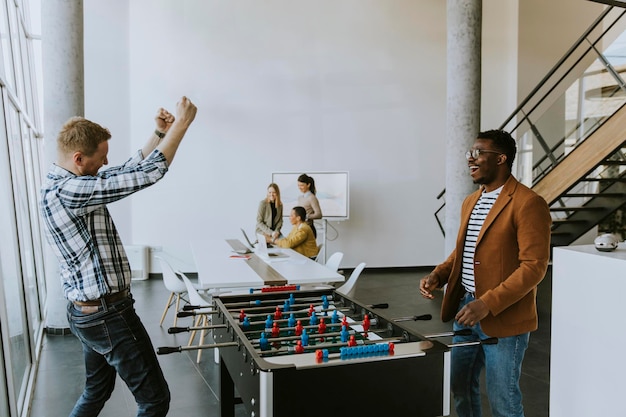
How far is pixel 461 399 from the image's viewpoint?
8.71 feet

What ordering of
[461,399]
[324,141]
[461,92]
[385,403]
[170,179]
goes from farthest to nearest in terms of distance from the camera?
[324,141] → [170,179] → [461,92] → [461,399] → [385,403]

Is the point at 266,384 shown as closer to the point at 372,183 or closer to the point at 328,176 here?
the point at 328,176

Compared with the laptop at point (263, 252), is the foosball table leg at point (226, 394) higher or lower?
lower

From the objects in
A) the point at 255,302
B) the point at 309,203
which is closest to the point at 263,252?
the point at 309,203

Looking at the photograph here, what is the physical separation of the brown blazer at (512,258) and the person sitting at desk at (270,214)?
4739mm

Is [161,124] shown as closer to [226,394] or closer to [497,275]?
[226,394]

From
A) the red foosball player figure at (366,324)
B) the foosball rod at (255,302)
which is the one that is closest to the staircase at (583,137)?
the foosball rod at (255,302)

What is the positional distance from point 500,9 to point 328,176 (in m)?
4.74

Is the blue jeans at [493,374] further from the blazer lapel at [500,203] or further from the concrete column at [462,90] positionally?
the concrete column at [462,90]

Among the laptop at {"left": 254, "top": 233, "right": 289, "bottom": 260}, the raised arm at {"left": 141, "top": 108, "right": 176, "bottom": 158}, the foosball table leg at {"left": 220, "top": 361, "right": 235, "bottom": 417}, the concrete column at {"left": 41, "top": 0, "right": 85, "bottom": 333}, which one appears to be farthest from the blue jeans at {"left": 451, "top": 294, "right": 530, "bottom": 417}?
the concrete column at {"left": 41, "top": 0, "right": 85, "bottom": 333}

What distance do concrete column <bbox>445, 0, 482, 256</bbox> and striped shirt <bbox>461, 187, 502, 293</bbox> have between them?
385 centimetres

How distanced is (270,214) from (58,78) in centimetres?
306

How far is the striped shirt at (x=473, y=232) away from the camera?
103 inches

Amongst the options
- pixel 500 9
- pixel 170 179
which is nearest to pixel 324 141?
pixel 170 179
